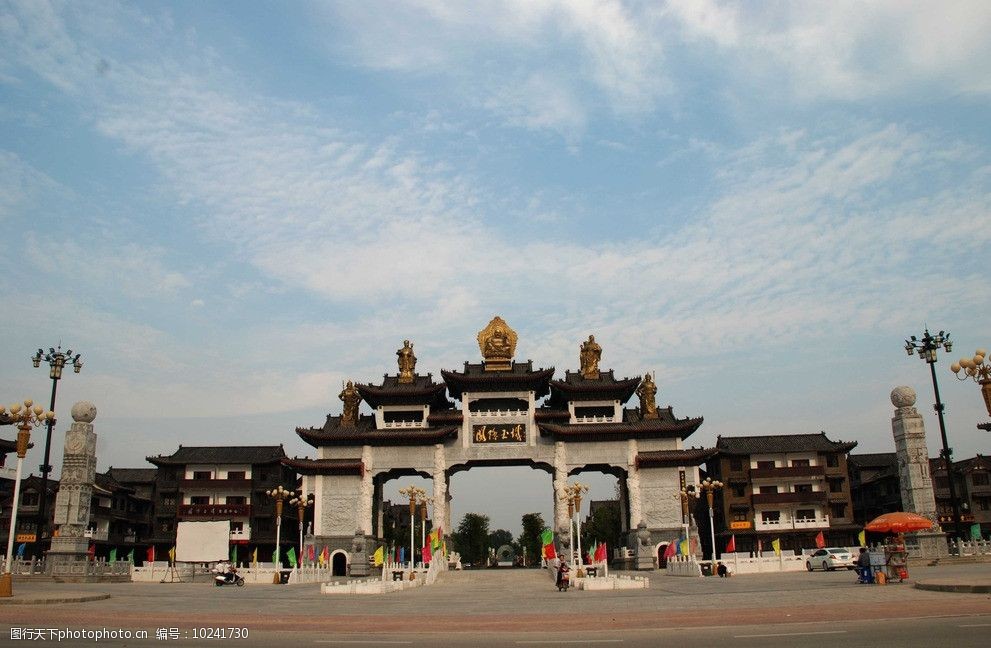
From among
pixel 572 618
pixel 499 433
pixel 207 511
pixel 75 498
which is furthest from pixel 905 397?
pixel 207 511

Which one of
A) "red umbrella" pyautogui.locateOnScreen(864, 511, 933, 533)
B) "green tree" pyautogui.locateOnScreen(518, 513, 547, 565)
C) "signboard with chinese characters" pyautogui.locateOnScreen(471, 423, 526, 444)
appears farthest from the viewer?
"green tree" pyautogui.locateOnScreen(518, 513, 547, 565)

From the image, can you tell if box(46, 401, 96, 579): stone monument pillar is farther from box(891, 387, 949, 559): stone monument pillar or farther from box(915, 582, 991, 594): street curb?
box(891, 387, 949, 559): stone monument pillar

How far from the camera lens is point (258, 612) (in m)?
20.5

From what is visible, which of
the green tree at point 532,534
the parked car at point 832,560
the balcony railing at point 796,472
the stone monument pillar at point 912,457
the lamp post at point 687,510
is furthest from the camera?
the green tree at point 532,534

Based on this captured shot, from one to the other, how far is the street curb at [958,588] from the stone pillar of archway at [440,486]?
127ft

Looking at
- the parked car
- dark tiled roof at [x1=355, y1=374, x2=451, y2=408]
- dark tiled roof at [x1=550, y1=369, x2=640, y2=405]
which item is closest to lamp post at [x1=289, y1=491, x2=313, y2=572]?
dark tiled roof at [x1=355, y1=374, x2=451, y2=408]

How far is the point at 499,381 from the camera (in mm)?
60500

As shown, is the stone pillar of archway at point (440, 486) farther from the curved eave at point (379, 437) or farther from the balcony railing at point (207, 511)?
the balcony railing at point (207, 511)

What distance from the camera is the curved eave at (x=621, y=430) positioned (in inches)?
2281

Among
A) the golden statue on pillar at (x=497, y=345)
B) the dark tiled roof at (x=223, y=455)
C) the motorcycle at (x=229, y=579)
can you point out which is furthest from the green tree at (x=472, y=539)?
the motorcycle at (x=229, y=579)

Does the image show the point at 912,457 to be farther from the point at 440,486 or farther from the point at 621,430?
the point at 440,486

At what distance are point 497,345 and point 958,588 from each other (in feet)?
146

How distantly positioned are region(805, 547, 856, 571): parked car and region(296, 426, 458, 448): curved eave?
26926mm

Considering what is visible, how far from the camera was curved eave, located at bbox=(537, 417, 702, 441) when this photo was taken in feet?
190
